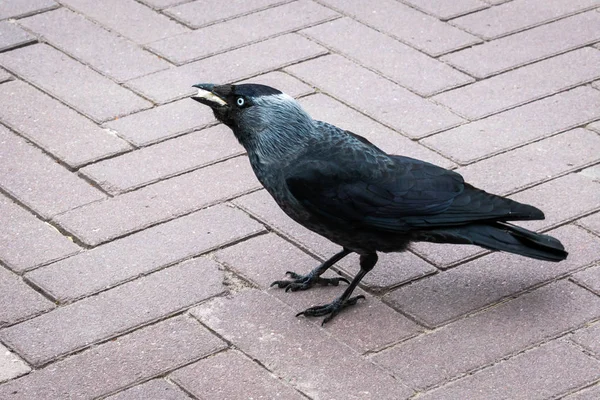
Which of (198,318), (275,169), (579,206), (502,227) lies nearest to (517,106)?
(579,206)

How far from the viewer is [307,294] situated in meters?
4.09

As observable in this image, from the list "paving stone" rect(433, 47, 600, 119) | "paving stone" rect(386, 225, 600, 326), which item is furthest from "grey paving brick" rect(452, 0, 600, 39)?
"paving stone" rect(386, 225, 600, 326)

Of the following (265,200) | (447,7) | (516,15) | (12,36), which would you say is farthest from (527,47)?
(12,36)

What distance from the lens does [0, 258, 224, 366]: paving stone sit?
373cm

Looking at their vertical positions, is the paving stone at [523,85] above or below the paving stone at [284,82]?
above

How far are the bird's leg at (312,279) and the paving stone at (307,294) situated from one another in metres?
0.02

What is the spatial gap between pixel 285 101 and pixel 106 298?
98cm

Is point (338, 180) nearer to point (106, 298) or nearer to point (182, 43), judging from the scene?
point (106, 298)

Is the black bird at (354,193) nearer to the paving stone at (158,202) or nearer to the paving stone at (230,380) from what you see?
the paving stone at (230,380)

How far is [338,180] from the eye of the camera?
386 cm

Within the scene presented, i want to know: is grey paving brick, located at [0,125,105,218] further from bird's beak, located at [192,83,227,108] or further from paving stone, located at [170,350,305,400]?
paving stone, located at [170,350,305,400]

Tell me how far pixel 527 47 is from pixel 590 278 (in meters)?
1.93

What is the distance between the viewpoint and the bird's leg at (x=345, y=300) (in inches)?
155

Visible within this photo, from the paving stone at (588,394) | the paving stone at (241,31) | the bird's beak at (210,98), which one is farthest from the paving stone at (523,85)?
the paving stone at (588,394)
